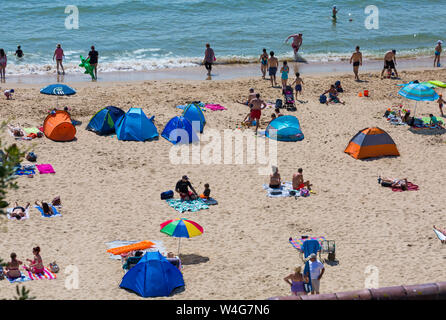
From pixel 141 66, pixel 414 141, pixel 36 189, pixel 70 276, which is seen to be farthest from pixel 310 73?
pixel 70 276

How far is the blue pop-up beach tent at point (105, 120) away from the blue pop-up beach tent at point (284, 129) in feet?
14.5

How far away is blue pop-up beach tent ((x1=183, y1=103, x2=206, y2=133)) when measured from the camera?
64.7ft

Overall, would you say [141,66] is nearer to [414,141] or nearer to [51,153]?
[51,153]

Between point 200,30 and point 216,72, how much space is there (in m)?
8.64

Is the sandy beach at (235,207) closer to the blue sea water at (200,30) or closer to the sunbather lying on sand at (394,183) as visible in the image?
the sunbather lying on sand at (394,183)

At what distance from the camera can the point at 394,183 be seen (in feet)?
53.3

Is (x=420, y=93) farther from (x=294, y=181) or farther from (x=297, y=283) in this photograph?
(x=297, y=283)

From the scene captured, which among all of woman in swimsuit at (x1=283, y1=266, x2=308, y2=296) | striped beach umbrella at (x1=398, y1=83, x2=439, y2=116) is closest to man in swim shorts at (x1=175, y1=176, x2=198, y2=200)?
woman in swimsuit at (x1=283, y1=266, x2=308, y2=296)

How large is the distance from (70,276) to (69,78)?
616 inches

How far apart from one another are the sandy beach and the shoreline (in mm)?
4123

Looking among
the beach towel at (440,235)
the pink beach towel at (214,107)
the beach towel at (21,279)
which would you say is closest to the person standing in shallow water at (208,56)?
the pink beach towel at (214,107)

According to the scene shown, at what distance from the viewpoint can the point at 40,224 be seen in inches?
553

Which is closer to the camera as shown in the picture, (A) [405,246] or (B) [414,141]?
(A) [405,246]

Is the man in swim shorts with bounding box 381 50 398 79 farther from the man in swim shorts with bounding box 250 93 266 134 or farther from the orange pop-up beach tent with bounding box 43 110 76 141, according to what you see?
the orange pop-up beach tent with bounding box 43 110 76 141
